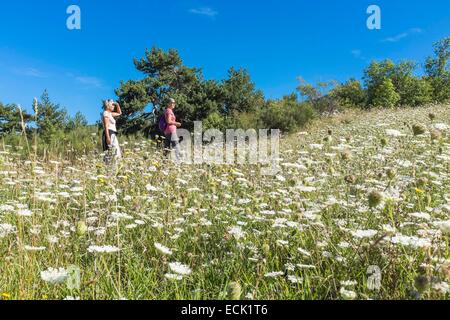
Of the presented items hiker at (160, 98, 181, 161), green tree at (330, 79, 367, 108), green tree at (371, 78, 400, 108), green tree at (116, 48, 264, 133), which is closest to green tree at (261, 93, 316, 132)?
green tree at (116, 48, 264, 133)

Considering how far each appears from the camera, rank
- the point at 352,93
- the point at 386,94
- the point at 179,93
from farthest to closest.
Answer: the point at 352,93 < the point at 386,94 < the point at 179,93

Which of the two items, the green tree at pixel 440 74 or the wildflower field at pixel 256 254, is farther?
the green tree at pixel 440 74

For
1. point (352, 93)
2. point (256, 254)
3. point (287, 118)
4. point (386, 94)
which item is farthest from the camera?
point (352, 93)

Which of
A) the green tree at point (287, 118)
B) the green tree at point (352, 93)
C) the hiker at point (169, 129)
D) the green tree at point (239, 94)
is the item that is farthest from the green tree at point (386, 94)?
the hiker at point (169, 129)

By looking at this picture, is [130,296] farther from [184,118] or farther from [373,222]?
[184,118]

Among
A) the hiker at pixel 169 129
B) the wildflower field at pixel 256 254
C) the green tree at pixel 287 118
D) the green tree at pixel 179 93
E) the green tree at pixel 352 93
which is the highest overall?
the green tree at pixel 352 93

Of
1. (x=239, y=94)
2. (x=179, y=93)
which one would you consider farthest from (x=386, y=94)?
(x=179, y=93)

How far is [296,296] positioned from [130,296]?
0.89m

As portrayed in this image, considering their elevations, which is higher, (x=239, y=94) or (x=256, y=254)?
(x=239, y=94)

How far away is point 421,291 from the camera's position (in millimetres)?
1474

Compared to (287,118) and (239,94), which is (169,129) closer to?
(287,118)

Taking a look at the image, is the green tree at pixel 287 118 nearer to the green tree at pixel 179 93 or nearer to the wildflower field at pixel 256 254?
the green tree at pixel 179 93

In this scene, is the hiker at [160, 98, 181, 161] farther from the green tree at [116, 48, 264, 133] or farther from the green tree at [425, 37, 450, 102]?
the green tree at [425, 37, 450, 102]
